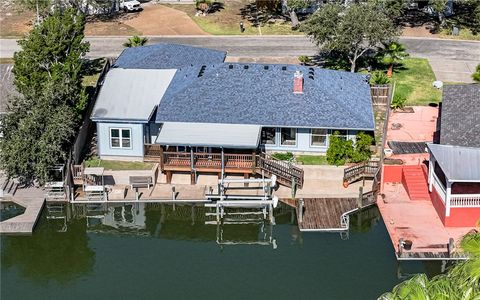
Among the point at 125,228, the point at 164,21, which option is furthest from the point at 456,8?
the point at 125,228

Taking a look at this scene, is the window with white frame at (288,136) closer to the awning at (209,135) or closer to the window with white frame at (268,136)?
the window with white frame at (268,136)

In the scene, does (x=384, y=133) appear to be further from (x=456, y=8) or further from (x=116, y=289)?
(x=456, y=8)

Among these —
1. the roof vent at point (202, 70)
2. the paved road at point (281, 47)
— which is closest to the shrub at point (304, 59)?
the paved road at point (281, 47)

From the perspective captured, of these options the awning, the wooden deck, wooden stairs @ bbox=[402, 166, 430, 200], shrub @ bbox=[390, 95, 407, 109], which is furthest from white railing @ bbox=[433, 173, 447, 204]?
shrub @ bbox=[390, 95, 407, 109]

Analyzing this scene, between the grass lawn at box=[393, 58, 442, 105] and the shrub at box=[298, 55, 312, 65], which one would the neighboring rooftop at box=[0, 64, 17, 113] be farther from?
the grass lawn at box=[393, 58, 442, 105]

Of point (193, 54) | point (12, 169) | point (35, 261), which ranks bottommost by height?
point (35, 261)

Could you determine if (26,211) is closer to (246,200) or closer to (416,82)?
(246,200)

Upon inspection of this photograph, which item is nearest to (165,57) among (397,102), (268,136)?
(268,136)
